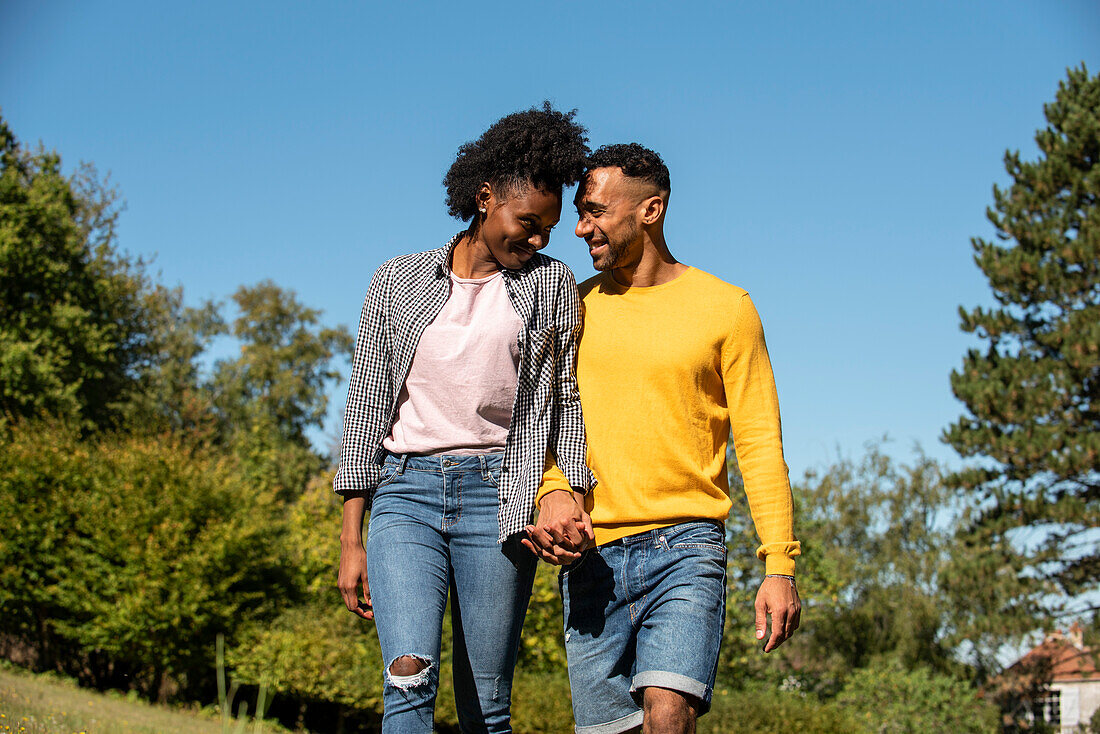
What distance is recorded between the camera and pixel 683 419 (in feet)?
9.96

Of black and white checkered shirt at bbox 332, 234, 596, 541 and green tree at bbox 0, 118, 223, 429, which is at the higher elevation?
green tree at bbox 0, 118, 223, 429

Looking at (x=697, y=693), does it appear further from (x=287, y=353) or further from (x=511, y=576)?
(x=287, y=353)

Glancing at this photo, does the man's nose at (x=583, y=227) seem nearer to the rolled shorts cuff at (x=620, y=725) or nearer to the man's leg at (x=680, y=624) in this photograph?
the man's leg at (x=680, y=624)

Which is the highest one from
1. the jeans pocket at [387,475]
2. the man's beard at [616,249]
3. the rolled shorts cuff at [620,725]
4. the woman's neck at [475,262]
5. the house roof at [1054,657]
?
the man's beard at [616,249]

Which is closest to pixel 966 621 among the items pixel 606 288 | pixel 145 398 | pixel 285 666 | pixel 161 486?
pixel 285 666

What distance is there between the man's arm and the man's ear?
1.47ft

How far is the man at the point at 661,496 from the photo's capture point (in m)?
2.82

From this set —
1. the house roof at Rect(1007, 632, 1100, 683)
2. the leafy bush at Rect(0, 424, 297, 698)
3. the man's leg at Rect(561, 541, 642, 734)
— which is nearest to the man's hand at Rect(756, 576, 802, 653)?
the man's leg at Rect(561, 541, 642, 734)

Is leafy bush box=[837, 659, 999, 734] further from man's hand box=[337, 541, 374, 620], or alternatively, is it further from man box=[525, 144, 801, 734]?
man's hand box=[337, 541, 374, 620]

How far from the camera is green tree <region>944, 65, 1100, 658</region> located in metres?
20.0

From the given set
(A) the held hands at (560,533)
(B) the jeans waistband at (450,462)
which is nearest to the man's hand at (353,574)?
(B) the jeans waistband at (450,462)

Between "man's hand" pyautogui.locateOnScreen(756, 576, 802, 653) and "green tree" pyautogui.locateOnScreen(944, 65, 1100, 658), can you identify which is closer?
"man's hand" pyautogui.locateOnScreen(756, 576, 802, 653)

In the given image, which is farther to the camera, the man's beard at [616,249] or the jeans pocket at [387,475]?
the man's beard at [616,249]

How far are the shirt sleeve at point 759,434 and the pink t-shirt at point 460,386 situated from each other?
0.73 m
